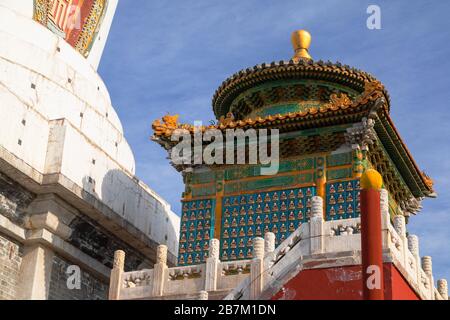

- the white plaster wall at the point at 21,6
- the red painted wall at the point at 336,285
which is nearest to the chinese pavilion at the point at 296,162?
the red painted wall at the point at 336,285

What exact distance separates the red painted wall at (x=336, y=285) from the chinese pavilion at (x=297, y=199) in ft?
0.06

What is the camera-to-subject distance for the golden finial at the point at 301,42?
2592cm

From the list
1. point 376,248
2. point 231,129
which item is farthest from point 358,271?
point 231,129

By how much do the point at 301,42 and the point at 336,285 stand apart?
40.1ft

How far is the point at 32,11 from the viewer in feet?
87.3

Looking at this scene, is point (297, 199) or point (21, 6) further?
point (21, 6)

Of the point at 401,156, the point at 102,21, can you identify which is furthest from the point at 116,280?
the point at 102,21

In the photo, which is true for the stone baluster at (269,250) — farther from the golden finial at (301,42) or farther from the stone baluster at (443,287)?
the golden finial at (301,42)

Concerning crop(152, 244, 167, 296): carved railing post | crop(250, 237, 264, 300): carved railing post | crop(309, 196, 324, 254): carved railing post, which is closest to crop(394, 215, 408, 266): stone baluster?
crop(309, 196, 324, 254): carved railing post

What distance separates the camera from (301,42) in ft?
85.6

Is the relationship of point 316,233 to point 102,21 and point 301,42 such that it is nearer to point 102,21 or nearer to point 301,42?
point 301,42

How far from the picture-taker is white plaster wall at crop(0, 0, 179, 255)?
21781 mm

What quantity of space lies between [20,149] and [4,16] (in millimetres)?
6048
